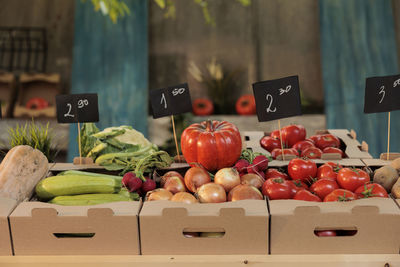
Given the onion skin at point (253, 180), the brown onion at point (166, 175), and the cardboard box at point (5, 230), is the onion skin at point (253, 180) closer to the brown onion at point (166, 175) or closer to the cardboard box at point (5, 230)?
the brown onion at point (166, 175)

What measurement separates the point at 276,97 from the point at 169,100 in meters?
0.44

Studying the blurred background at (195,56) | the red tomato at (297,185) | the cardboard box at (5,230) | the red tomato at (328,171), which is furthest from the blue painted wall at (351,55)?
the cardboard box at (5,230)

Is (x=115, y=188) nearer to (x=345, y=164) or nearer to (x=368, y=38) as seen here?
(x=345, y=164)

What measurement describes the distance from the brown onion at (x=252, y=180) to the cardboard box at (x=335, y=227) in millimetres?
256

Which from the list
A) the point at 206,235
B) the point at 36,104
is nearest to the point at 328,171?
the point at 206,235

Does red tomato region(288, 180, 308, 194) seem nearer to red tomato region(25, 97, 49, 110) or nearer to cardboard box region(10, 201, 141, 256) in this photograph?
cardboard box region(10, 201, 141, 256)

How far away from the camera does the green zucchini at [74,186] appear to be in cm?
160

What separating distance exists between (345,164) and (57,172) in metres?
1.18

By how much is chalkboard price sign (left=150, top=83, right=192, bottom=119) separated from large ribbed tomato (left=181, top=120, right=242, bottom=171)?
0.12 m

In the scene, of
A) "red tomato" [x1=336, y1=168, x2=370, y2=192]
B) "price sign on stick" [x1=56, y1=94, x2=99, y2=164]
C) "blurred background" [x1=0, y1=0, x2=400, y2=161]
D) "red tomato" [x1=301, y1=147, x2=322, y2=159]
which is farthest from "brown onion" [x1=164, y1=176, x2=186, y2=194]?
"blurred background" [x1=0, y1=0, x2=400, y2=161]

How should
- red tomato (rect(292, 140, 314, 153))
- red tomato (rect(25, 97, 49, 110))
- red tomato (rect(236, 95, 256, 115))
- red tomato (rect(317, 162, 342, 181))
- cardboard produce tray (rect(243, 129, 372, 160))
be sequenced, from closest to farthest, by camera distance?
red tomato (rect(317, 162, 342, 181)), cardboard produce tray (rect(243, 129, 372, 160)), red tomato (rect(292, 140, 314, 153)), red tomato (rect(236, 95, 256, 115)), red tomato (rect(25, 97, 49, 110))

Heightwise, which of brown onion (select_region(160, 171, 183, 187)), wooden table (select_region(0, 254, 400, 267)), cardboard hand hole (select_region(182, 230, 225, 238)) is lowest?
wooden table (select_region(0, 254, 400, 267))

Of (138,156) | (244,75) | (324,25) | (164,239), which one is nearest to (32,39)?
(244,75)

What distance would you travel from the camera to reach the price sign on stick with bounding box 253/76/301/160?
179 centimetres
